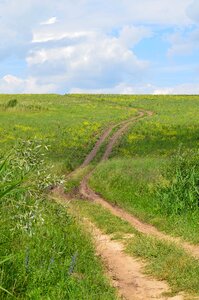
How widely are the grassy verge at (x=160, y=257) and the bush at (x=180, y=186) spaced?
1.68m

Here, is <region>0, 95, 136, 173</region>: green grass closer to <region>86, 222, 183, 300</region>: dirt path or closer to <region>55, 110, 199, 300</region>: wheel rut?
<region>55, 110, 199, 300</region>: wheel rut

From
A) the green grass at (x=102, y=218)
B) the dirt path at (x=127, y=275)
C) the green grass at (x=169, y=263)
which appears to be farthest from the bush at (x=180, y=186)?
the dirt path at (x=127, y=275)

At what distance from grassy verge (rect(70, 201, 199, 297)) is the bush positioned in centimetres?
168

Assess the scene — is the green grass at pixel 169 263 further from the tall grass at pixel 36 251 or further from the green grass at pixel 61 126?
the green grass at pixel 61 126

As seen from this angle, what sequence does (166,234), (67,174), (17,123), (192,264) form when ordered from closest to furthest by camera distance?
(192,264), (166,234), (67,174), (17,123)

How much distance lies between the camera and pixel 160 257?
10766mm

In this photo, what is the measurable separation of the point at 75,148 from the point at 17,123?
47.3ft

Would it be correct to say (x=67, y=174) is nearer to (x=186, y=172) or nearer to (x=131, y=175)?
(x=131, y=175)

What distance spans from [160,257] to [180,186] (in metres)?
5.49

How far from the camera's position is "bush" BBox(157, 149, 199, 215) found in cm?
1534

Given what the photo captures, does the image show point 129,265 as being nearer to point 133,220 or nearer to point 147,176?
point 133,220

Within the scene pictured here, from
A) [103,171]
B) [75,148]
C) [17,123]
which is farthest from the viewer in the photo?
[17,123]

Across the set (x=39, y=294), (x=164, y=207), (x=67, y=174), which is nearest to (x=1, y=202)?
(x=39, y=294)

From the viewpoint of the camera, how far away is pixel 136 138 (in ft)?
127
